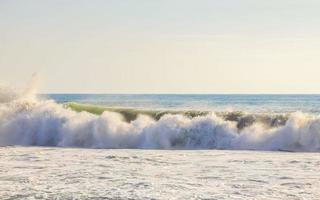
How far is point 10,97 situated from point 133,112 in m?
6.15

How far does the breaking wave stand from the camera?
2081 cm

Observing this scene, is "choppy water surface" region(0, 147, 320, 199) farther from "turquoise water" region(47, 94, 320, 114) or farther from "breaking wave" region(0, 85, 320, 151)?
"turquoise water" region(47, 94, 320, 114)

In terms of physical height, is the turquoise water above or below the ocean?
above

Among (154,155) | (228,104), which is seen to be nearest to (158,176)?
(154,155)

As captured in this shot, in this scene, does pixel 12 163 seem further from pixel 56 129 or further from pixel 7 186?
pixel 56 129

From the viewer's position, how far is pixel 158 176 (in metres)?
12.0

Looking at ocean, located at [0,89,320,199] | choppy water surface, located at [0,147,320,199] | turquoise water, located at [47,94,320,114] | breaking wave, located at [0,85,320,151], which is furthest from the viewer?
turquoise water, located at [47,94,320,114]

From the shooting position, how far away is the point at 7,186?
1097cm

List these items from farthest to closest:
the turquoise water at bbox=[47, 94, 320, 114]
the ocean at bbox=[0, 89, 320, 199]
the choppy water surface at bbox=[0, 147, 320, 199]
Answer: the turquoise water at bbox=[47, 94, 320, 114]
the ocean at bbox=[0, 89, 320, 199]
the choppy water surface at bbox=[0, 147, 320, 199]

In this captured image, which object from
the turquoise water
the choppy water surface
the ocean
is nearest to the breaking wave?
the ocean

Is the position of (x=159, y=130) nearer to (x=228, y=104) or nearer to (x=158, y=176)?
(x=158, y=176)

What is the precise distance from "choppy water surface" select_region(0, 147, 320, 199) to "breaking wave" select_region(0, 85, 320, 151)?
14.9 ft

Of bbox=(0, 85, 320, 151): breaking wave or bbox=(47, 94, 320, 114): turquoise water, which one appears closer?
bbox=(0, 85, 320, 151): breaking wave

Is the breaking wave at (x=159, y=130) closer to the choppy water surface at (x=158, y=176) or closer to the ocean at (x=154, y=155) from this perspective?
the ocean at (x=154, y=155)
